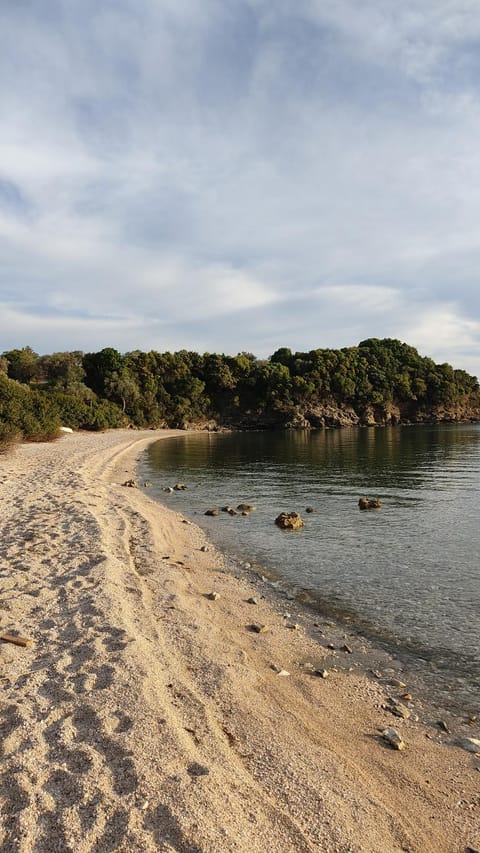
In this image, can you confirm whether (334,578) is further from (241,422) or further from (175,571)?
(241,422)

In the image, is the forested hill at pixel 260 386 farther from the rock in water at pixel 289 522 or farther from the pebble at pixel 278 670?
the pebble at pixel 278 670

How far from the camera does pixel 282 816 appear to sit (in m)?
3.94

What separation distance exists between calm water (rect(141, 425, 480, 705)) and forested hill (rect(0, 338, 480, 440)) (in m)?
53.0

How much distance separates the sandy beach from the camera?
3.75 metres

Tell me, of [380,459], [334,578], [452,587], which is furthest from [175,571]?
[380,459]

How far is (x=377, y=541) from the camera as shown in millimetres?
15148

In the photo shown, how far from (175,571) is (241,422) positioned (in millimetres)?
100632

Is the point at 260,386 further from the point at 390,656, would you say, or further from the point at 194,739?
the point at 194,739

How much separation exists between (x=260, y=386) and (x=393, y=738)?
109m

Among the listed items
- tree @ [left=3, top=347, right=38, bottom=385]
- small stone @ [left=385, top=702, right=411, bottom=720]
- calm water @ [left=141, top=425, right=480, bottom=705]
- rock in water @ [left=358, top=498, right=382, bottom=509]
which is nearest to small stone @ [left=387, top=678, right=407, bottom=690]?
small stone @ [left=385, top=702, right=411, bottom=720]

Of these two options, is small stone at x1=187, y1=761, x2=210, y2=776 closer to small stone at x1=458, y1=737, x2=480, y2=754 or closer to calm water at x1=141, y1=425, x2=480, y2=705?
small stone at x1=458, y1=737, x2=480, y2=754

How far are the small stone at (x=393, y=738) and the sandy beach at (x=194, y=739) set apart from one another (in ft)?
0.32

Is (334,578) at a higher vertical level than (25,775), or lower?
lower

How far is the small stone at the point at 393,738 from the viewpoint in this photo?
5.45 metres
